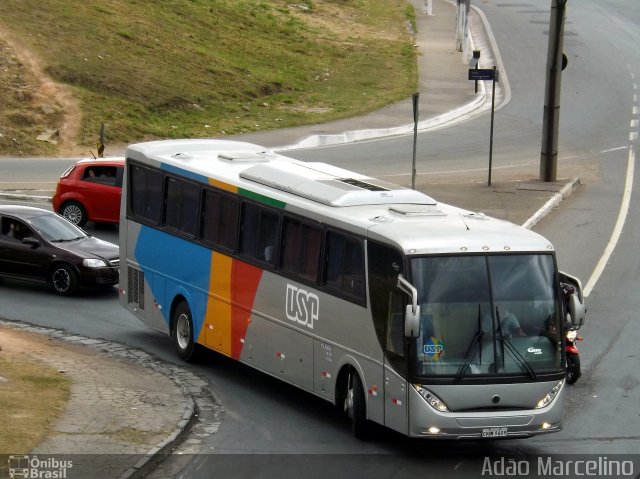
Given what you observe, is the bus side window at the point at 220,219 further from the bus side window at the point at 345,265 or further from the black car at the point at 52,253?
the black car at the point at 52,253

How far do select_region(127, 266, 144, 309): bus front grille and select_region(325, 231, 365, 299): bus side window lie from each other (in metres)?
5.16

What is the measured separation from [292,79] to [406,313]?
3825 centimetres

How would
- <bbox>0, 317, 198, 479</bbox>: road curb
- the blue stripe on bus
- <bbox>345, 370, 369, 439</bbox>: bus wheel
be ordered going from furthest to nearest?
the blue stripe on bus < <bbox>345, 370, 369, 439</bbox>: bus wheel < <bbox>0, 317, 198, 479</bbox>: road curb

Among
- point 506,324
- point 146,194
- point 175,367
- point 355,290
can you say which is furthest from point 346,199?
point 146,194

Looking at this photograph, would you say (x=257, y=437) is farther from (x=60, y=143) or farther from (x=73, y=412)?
(x=60, y=143)

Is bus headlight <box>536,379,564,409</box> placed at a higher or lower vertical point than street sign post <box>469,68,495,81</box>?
lower

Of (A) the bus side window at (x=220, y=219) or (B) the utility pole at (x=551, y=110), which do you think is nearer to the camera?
(A) the bus side window at (x=220, y=219)

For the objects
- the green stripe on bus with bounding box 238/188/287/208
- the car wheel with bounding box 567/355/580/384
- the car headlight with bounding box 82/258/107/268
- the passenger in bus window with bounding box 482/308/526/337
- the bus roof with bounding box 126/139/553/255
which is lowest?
the car headlight with bounding box 82/258/107/268

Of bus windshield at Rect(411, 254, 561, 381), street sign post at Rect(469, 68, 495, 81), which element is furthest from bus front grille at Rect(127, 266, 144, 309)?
street sign post at Rect(469, 68, 495, 81)

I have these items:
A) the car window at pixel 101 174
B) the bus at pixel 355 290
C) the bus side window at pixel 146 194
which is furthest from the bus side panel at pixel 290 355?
the car window at pixel 101 174

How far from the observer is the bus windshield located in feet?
43.6

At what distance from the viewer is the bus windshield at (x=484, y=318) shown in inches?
523

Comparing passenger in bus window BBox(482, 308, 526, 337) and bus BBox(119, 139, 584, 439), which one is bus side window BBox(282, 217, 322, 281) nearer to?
bus BBox(119, 139, 584, 439)

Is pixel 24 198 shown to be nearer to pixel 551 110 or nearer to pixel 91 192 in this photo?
pixel 91 192
